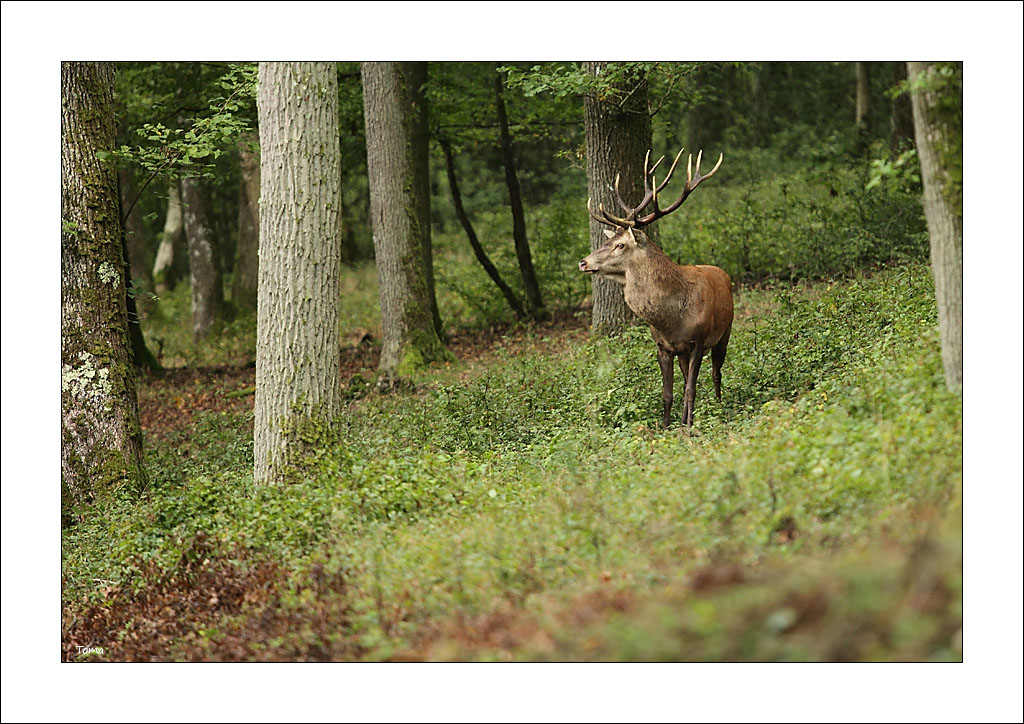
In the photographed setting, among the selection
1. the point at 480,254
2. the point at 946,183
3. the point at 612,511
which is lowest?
the point at 612,511

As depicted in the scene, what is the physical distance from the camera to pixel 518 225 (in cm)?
1540

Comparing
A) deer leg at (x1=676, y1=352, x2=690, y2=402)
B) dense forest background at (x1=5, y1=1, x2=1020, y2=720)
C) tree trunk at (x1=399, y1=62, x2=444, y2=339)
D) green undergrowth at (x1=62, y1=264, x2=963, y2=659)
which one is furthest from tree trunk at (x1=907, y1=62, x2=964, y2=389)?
tree trunk at (x1=399, y1=62, x2=444, y2=339)

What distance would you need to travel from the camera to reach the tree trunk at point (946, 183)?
6.07m

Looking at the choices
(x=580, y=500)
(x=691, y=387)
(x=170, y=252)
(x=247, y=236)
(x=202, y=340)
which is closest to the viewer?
(x=580, y=500)

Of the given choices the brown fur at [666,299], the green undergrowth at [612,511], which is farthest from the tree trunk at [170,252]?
the brown fur at [666,299]

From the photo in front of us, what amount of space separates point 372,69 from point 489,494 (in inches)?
297

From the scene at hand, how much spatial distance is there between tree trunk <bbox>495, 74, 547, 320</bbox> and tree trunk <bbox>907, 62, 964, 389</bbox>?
369 inches

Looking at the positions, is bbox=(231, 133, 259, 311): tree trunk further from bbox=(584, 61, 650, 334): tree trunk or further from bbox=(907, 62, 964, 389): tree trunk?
bbox=(907, 62, 964, 389): tree trunk

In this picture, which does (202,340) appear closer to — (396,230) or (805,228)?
(396,230)

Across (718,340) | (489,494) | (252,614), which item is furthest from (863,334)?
(252,614)

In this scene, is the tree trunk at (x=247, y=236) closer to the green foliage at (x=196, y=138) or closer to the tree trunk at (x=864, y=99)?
the green foliage at (x=196, y=138)

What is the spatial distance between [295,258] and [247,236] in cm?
1096

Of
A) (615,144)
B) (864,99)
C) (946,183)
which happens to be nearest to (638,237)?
(615,144)
